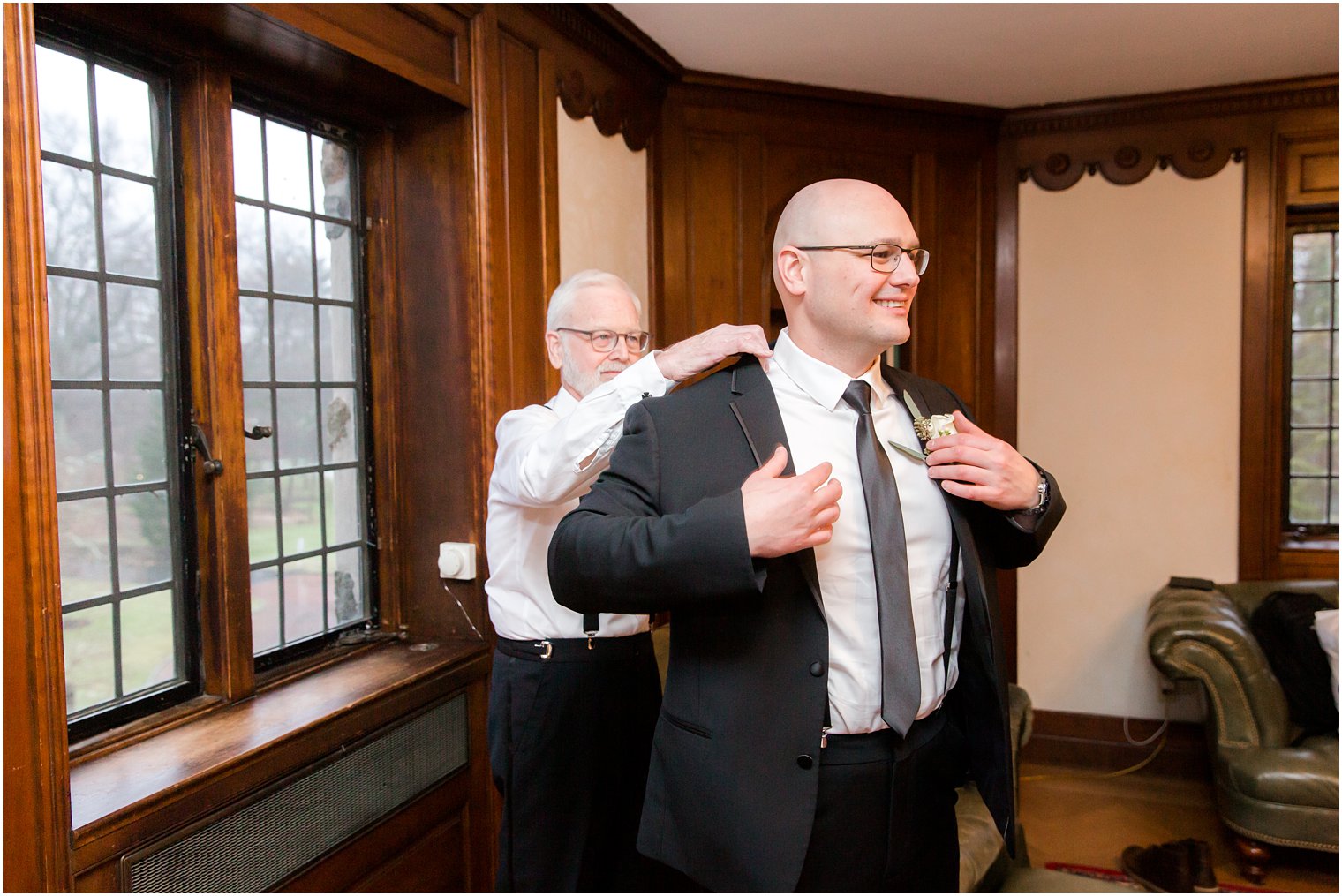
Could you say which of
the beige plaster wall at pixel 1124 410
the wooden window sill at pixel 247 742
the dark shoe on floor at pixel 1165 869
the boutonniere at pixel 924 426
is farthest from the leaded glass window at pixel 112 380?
the beige plaster wall at pixel 1124 410

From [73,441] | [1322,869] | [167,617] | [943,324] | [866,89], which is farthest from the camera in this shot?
[943,324]

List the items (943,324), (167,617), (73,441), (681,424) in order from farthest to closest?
1. (943,324)
2. (167,617)
3. (73,441)
4. (681,424)

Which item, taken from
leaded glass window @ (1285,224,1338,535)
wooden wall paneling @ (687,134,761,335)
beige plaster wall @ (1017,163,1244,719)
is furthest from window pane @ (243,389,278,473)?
leaded glass window @ (1285,224,1338,535)

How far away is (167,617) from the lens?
2135 millimetres

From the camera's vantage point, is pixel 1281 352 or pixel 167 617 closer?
pixel 167 617

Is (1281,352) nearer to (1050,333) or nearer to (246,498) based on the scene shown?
(1050,333)

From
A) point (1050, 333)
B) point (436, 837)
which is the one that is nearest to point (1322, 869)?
point (1050, 333)

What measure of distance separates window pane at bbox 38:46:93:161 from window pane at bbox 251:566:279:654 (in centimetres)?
103

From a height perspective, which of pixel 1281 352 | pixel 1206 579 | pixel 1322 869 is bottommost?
pixel 1322 869

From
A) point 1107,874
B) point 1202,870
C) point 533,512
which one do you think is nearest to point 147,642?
point 533,512

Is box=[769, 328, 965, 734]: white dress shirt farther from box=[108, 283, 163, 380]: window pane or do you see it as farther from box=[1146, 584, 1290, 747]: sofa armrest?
box=[1146, 584, 1290, 747]: sofa armrest

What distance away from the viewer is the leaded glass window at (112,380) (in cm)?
187

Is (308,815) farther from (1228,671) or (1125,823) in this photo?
(1125,823)

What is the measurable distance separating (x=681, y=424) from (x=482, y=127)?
5.40 ft
